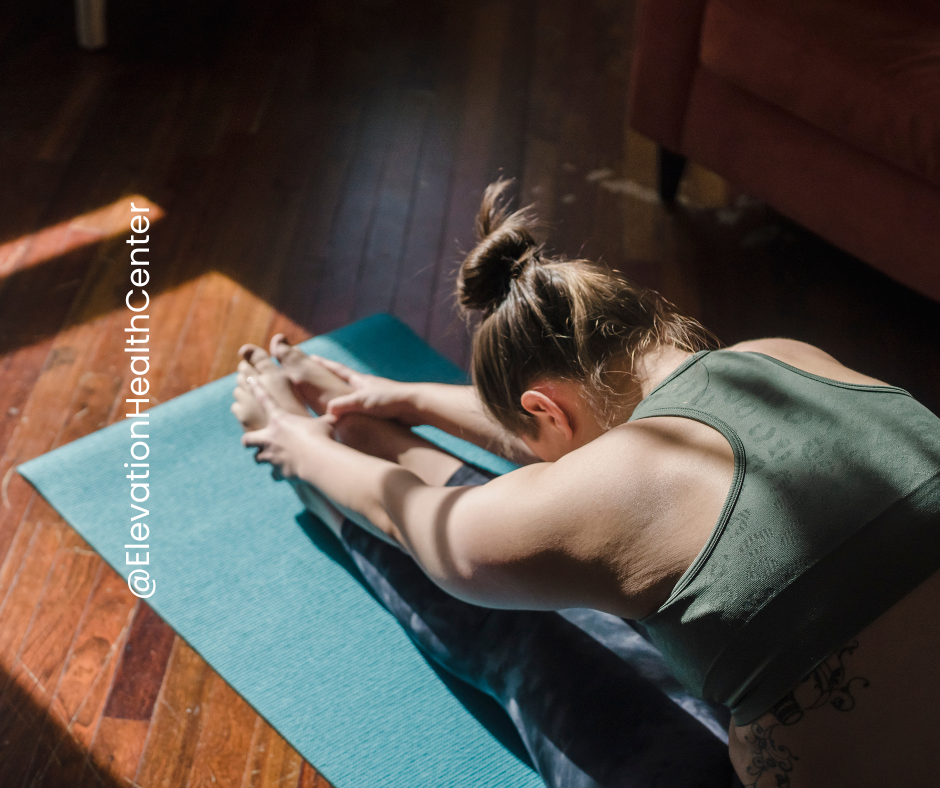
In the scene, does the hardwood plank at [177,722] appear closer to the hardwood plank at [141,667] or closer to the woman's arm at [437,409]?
the hardwood plank at [141,667]

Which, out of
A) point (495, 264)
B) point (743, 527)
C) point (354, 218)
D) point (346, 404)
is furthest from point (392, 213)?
point (743, 527)

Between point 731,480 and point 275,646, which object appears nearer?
point 731,480

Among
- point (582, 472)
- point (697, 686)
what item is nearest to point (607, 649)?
point (697, 686)

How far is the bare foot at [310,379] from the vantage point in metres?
1.47

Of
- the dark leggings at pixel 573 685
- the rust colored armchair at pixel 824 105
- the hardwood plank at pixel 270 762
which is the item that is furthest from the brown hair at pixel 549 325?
the rust colored armchair at pixel 824 105

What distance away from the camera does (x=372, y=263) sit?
1.92m

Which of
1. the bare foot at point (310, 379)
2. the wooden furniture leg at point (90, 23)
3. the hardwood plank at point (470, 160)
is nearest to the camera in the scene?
the bare foot at point (310, 379)

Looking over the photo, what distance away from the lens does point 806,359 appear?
876mm

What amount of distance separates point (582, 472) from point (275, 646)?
0.68m

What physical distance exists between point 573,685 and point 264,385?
2.40 feet

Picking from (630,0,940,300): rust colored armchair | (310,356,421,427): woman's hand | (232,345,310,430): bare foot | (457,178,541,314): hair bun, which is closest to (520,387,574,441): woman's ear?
(457,178,541,314): hair bun

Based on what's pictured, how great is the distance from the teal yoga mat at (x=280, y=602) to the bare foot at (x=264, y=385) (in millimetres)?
112

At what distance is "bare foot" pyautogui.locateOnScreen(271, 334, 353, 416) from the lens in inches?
58.0

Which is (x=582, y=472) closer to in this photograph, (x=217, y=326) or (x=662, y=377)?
(x=662, y=377)
